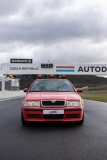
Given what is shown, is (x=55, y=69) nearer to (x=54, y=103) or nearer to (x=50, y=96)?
(x=50, y=96)

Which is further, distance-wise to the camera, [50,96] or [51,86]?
[51,86]

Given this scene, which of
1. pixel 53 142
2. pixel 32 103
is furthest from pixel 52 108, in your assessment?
pixel 53 142

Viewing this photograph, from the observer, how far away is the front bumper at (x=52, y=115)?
6.47 m

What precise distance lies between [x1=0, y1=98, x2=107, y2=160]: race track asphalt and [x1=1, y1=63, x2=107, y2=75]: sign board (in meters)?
27.2

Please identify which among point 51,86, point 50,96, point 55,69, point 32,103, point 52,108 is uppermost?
point 55,69

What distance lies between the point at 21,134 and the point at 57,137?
0.86m

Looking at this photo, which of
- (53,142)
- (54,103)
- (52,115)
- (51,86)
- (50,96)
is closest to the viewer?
(53,142)

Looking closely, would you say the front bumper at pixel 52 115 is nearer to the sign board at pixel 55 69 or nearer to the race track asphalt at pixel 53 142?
the race track asphalt at pixel 53 142

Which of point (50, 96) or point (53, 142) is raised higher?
point (50, 96)

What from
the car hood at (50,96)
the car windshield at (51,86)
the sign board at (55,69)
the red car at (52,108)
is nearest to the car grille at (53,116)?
the red car at (52,108)

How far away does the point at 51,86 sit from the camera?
8.07 meters

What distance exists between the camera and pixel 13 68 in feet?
115

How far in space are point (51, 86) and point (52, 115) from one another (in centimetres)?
176

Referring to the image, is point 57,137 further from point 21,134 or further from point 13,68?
point 13,68
